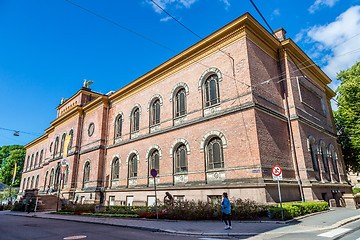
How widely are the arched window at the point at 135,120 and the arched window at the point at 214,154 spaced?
32.8 feet

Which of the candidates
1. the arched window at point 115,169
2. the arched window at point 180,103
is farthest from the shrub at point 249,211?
the arched window at point 115,169

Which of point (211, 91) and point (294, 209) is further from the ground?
point (211, 91)

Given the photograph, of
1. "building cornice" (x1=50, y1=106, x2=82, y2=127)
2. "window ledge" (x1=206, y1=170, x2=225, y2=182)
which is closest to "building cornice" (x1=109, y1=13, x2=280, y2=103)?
"window ledge" (x1=206, y1=170, x2=225, y2=182)

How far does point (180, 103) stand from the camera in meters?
19.8

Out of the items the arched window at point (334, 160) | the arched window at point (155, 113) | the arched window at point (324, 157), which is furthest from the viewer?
the arched window at point (155, 113)

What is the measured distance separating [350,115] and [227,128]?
17.2 m

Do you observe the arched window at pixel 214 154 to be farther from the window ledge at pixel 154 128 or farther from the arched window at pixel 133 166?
the arched window at pixel 133 166

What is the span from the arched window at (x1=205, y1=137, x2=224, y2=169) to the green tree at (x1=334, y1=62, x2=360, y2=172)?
1456 centimetres

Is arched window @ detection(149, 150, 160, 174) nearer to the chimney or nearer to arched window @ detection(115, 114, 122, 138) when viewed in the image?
arched window @ detection(115, 114, 122, 138)

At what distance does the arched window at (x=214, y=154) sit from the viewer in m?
15.5

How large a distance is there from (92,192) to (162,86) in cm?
1393

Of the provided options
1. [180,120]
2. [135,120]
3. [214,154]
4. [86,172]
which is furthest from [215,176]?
[86,172]

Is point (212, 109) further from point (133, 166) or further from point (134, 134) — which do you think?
point (133, 166)

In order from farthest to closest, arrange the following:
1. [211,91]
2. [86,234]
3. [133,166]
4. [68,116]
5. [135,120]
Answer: [68,116] < [135,120] < [133,166] < [211,91] < [86,234]
